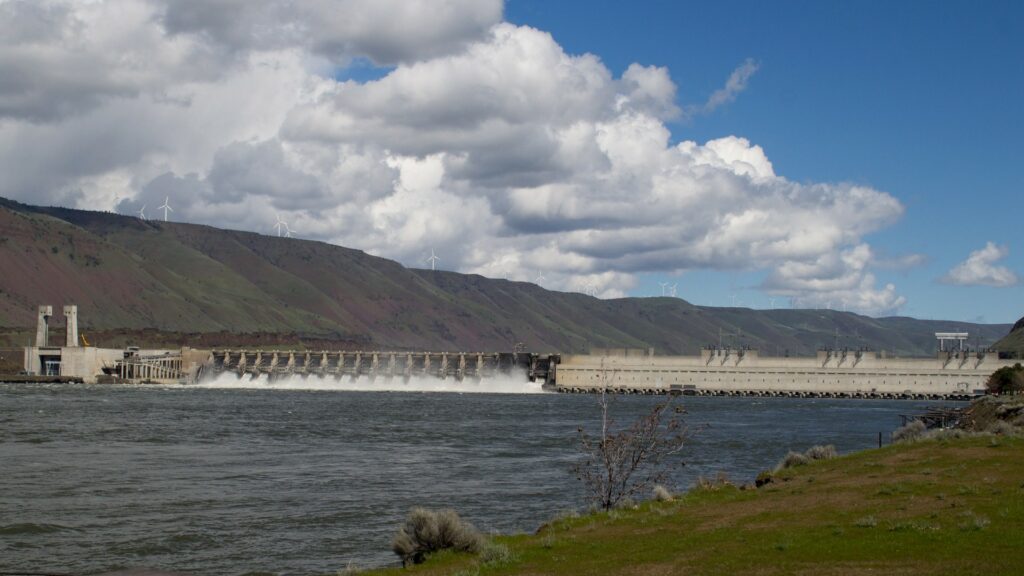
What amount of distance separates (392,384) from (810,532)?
461 feet

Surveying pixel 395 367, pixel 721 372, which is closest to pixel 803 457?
pixel 721 372

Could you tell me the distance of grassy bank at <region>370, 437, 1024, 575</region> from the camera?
16547 mm

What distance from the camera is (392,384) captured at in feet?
518

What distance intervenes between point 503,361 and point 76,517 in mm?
134259

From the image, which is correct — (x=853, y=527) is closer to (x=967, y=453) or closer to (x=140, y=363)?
(x=967, y=453)

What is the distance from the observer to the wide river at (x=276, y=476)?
2589 cm

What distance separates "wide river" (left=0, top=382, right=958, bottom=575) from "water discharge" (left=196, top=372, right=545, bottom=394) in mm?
66388

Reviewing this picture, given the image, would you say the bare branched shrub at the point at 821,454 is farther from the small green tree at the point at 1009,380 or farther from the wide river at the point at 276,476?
the small green tree at the point at 1009,380

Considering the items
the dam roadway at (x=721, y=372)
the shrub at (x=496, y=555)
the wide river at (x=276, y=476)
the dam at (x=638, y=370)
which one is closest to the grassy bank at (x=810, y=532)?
the shrub at (x=496, y=555)

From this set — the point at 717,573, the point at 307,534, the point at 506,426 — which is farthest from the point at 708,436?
the point at 717,573

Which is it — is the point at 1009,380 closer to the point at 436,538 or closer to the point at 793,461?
the point at 793,461

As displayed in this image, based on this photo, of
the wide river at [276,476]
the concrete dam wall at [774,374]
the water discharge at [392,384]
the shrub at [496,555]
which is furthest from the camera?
the water discharge at [392,384]

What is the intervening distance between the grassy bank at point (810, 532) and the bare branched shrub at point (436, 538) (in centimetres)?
45

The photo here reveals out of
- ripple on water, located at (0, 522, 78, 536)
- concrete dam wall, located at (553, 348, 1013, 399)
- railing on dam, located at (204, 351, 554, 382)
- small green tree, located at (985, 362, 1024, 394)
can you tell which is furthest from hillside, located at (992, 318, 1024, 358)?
ripple on water, located at (0, 522, 78, 536)
